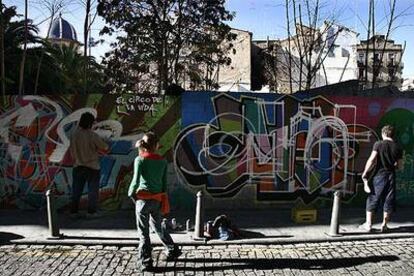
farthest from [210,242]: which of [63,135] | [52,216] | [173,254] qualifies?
[63,135]

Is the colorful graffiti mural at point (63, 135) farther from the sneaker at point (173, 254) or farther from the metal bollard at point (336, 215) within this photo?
the metal bollard at point (336, 215)

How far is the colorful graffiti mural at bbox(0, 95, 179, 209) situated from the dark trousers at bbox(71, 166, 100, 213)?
20.4 inches

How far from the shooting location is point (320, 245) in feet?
24.3

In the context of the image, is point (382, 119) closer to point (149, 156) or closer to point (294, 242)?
point (294, 242)

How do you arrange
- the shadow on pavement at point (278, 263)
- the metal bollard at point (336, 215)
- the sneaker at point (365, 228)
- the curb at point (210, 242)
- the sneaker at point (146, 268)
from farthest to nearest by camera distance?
the sneaker at point (365, 228) < the metal bollard at point (336, 215) < the curb at point (210, 242) < the shadow on pavement at point (278, 263) < the sneaker at point (146, 268)

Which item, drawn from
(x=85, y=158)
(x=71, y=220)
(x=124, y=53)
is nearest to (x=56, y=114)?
(x=85, y=158)

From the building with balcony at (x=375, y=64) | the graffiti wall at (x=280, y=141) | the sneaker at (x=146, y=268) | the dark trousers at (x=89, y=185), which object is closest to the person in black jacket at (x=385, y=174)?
the graffiti wall at (x=280, y=141)

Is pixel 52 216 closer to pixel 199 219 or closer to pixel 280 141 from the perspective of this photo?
pixel 199 219

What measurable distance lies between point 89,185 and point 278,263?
361 centimetres

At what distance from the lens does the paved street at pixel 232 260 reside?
620 centimetres

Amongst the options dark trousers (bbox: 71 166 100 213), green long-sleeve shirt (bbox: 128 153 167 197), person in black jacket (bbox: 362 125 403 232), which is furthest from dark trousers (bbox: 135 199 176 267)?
person in black jacket (bbox: 362 125 403 232)

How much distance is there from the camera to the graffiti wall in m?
9.28

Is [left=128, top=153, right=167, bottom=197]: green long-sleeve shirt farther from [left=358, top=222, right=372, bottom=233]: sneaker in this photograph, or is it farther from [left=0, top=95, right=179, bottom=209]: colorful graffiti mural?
[left=358, top=222, right=372, bottom=233]: sneaker

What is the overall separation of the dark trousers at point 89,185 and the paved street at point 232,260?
5.11 feet
